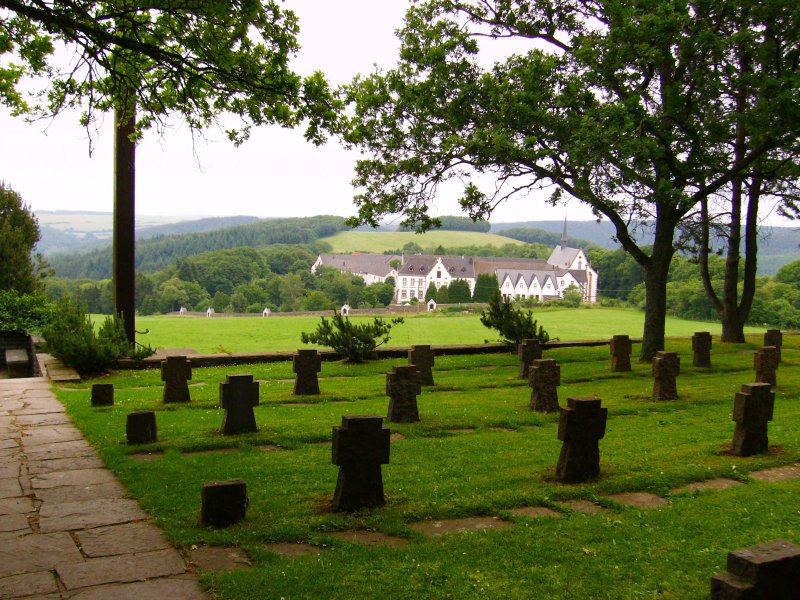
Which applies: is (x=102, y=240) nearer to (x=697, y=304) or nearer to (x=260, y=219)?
(x=260, y=219)

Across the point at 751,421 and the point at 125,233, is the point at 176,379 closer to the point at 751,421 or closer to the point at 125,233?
the point at 125,233

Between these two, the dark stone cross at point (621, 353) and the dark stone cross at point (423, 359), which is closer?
the dark stone cross at point (423, 359)

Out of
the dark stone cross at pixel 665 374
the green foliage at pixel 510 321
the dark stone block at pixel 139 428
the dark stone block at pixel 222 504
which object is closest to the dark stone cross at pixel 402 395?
the dark stone block at pixel 139 428

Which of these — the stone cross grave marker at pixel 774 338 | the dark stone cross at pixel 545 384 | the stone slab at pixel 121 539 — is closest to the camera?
the stone slab at pixel 121 539

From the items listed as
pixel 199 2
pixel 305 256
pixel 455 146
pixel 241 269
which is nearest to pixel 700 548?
pixel 199 2

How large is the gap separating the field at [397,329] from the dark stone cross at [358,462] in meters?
11.1

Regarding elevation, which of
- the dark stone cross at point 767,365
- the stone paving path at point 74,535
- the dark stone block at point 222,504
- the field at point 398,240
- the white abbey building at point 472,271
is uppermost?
the field at point 398,240

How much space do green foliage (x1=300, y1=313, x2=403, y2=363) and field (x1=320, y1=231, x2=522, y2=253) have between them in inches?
→ 591

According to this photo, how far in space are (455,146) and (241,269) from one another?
10560mm

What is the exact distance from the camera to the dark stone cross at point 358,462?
505 centimetres

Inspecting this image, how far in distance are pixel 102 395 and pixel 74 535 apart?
16.8ft

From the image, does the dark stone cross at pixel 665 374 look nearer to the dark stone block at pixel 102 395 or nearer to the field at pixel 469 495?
the field at pixel 469 495

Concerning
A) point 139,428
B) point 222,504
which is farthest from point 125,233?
point 222,504

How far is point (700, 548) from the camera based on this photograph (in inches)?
168
